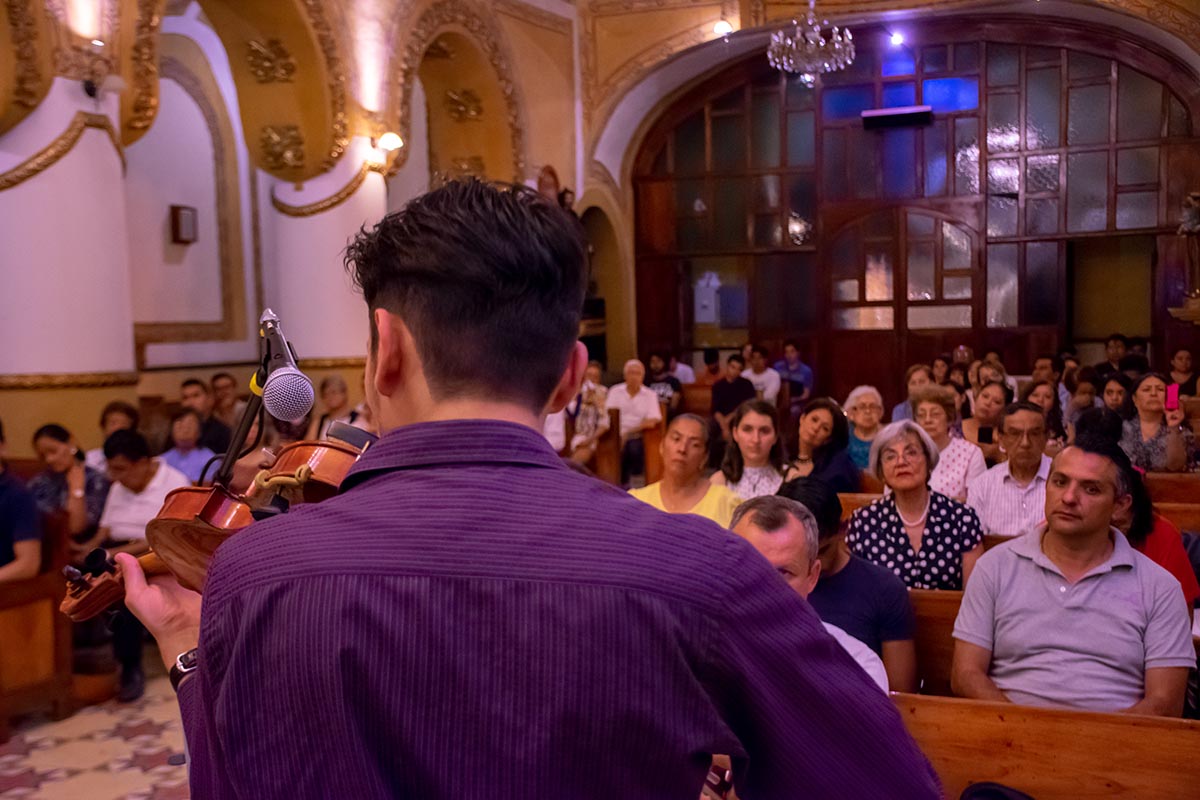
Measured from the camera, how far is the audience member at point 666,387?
11297 mm

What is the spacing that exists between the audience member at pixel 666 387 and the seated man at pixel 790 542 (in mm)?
7688

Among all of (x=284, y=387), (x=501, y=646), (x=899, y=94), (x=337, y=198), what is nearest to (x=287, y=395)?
(x=284, y=387)

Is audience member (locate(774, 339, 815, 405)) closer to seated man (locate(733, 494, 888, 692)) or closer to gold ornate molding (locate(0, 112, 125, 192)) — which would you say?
gold ornate molding (locate(0, 112, 125, 192))

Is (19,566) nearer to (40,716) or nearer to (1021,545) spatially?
(40,716)

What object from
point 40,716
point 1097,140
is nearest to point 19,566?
point 40,716

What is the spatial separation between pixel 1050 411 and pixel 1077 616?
4.07 m

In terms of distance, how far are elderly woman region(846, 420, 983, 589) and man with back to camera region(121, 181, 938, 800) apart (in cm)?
324

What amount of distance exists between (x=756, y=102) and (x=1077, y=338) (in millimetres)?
5085

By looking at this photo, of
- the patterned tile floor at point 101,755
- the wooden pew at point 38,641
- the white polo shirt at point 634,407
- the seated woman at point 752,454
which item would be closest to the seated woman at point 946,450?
the seated woman at point 752,454

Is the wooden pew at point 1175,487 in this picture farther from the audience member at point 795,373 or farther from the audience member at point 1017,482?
the audience member at point 795,373

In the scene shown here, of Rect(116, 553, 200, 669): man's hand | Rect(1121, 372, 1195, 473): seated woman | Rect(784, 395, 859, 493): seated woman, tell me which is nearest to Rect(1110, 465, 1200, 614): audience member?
Rect(784, 395, 859, 493): seated woman

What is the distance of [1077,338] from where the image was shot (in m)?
14.6

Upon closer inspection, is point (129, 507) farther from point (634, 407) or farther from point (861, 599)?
point (634, 407)

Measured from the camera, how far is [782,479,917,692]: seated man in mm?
Answer: 3232
